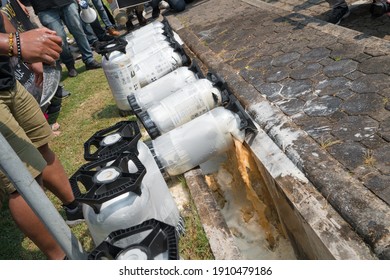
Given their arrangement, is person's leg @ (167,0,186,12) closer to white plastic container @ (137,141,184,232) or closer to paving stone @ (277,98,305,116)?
paving stone @ (277,98,305,116)

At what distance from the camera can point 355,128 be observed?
272 cm

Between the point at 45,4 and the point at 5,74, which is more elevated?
the point at 5,74

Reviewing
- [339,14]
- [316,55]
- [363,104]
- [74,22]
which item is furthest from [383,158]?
[74,22]

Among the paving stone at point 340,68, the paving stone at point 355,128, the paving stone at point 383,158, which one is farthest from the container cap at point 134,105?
the paving stone at point 383,158

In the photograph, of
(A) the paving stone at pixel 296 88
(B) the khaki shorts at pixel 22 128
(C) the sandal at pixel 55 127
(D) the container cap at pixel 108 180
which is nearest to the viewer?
(D) the container cap at pixel 108 180

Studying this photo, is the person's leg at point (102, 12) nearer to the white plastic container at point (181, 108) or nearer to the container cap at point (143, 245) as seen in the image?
the white plastic container at point (181, 108)

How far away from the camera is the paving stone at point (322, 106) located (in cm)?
303

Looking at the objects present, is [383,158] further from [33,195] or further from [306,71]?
[33,195]

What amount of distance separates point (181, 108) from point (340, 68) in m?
1.76

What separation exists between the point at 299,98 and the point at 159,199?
180 cm

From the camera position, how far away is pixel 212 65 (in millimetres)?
4840

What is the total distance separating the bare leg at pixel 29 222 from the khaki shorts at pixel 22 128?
82mm
